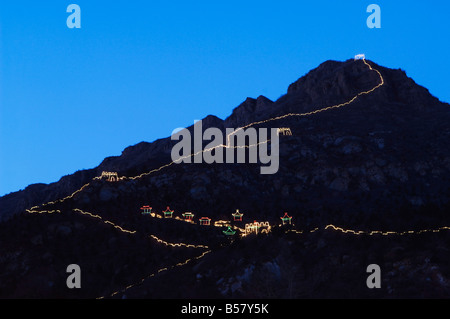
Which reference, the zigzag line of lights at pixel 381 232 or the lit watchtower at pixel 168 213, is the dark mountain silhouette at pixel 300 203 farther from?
the lit watchtower at pixel 168 213

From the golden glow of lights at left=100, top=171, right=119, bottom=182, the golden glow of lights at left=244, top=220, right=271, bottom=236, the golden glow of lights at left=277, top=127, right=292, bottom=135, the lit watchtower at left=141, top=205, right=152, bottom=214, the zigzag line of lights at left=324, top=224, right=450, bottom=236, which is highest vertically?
the golden glow of lights at left=277, top=127, right=292, bottom=135

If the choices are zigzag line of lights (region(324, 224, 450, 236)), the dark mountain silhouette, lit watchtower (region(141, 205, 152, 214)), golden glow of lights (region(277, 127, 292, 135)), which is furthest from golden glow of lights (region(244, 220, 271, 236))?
golden glow of lights (region(277, 127, 292, 135))

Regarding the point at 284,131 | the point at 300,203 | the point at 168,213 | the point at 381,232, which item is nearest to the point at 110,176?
the point at 168,213

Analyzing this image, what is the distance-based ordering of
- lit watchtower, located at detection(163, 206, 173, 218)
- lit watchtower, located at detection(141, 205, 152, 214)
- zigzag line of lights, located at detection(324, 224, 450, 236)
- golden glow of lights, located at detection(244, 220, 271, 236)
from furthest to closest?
lit watchtower, located at detection(163, 206, 173, 218) → lit watchtower, located at detection(141, 205, 152, 214) → golden glow of lights, located at detection(244, 220, 271, 236) → zigzag line of lights, located at detection(324, 224, 450, 236)

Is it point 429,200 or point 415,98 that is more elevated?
point 415,98

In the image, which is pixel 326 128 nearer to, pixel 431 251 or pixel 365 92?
pixel 365 92

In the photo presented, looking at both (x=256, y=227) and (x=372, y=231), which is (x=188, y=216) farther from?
(x=372, y=231)

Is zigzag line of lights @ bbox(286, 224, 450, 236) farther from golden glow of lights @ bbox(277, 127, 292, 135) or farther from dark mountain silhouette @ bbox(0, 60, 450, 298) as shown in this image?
golden glow of lights @ bbox(277, 127, 292, 135)
